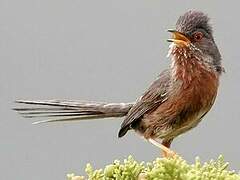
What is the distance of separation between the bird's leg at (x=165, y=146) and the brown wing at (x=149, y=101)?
22 cm

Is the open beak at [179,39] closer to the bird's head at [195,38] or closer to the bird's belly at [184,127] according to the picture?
the bird's head at [195,38]

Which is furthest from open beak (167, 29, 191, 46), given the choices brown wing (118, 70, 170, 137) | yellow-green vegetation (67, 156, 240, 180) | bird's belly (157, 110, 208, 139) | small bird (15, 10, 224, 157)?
yellow-green vegetation (67, 156, 240, 180)

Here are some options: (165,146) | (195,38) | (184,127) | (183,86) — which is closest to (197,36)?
(195,38)

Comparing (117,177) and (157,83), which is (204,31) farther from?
(117,177)

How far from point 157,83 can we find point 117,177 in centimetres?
159

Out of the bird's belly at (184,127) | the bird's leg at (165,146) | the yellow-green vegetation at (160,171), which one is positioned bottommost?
the bird's leg at (165,146)

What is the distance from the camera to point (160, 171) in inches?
96.0

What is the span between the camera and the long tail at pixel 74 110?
15.0 ft

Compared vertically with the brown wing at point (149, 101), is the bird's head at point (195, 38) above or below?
above

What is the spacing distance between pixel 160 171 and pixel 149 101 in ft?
5.90

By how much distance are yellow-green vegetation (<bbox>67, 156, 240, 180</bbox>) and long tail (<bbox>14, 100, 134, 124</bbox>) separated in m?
1.73

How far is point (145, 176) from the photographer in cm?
256

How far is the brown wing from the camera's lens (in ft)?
13.4

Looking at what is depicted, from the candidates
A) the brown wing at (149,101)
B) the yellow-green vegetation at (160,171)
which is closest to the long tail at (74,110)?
the brown wing at (149,101)
